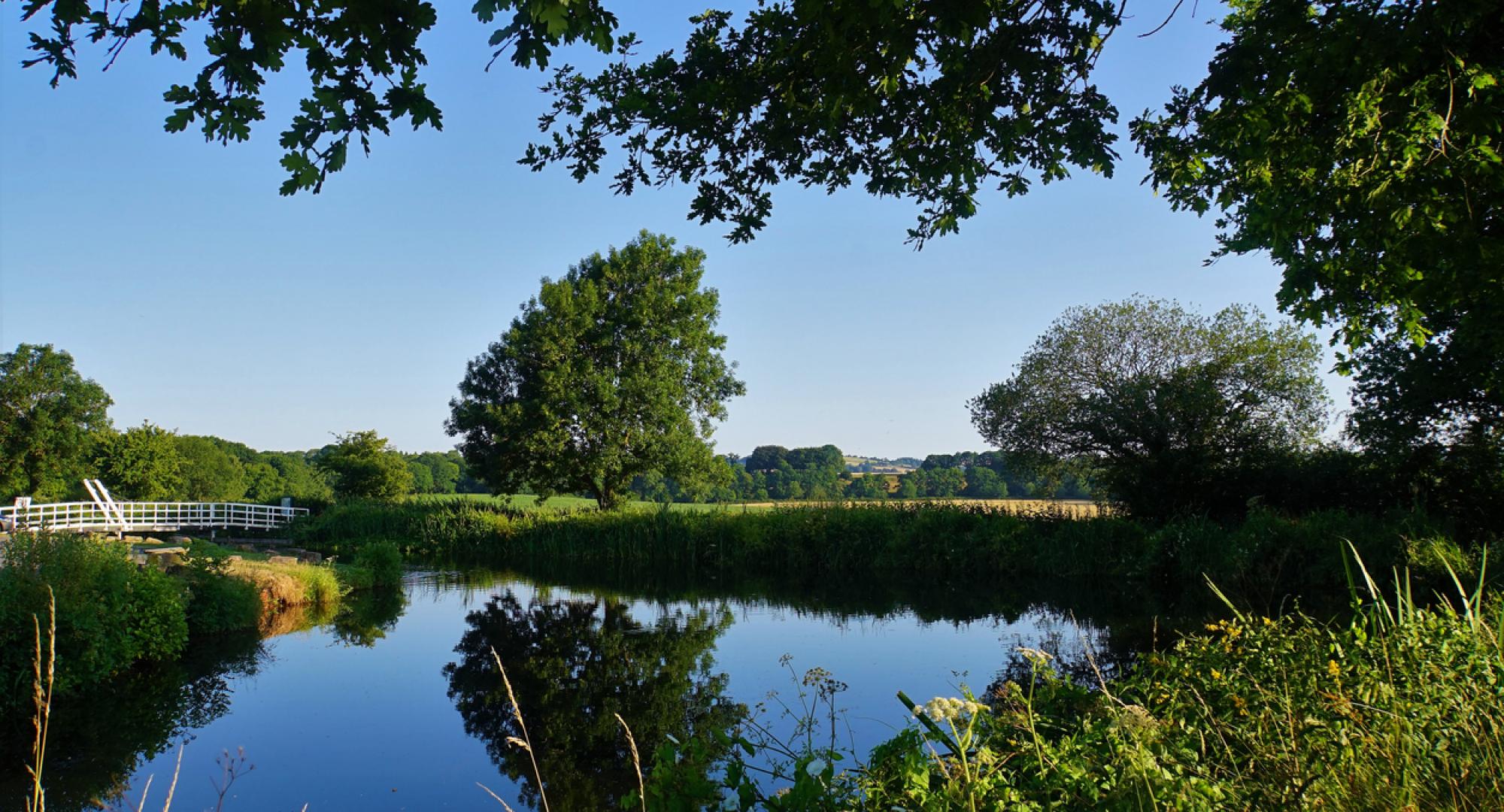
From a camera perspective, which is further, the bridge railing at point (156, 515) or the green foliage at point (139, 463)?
the green foliage at point (139, 463)

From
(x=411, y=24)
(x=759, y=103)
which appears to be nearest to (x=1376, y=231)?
(x=759, y=103)

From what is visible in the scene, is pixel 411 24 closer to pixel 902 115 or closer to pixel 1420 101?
pixel 902 115

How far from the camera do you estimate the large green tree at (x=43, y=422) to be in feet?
121

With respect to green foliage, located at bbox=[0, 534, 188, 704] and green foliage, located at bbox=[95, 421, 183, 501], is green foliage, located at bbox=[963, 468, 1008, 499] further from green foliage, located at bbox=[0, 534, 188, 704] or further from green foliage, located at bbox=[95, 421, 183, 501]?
green foliage, located at bbox=[95, 421, 183, 501]

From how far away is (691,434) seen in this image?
27891mm

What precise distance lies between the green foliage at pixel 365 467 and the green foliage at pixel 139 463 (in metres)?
17.3

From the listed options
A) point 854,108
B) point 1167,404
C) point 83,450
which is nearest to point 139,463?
point 83,450

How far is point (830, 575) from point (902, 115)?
13.3 meters

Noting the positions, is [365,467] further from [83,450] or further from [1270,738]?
[1270,738]

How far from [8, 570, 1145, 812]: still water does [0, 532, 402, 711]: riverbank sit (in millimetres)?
310

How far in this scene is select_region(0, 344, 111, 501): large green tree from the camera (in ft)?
121

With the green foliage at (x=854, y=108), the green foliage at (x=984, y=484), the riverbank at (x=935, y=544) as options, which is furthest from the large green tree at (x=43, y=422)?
the green foliage at (x=854, y=108)

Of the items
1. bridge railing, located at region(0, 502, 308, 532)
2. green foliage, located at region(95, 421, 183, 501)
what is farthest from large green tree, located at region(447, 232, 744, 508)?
green foliage, located at region(95, 421, 183, 501)

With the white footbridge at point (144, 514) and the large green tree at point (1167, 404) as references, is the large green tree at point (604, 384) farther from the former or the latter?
the large green tree at point (1167, 404)
